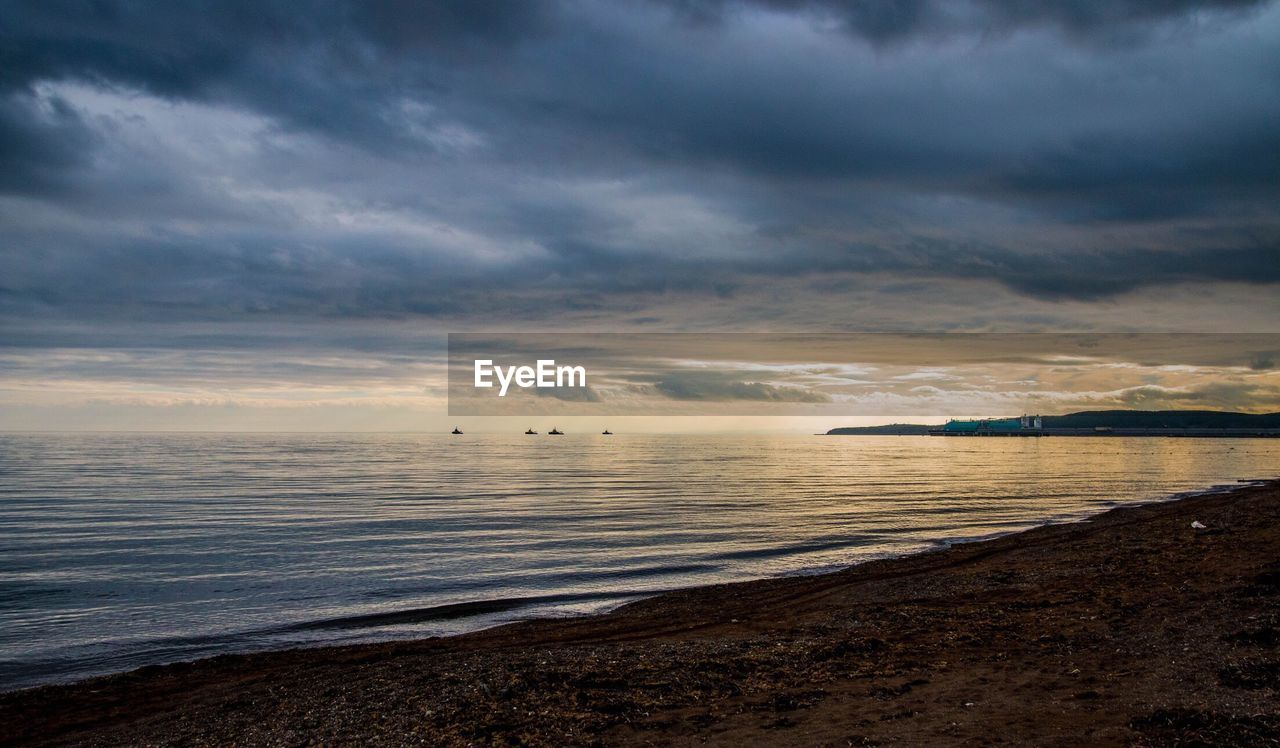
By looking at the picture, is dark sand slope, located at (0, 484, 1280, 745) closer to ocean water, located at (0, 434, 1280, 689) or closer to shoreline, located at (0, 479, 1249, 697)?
shoreline, located at (0, 479, 1249, 697)

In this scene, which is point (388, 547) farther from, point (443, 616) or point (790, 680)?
point (790, 680)

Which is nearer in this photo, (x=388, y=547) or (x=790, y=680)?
(x=790, y=680)

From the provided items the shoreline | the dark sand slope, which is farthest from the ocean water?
the dark sand slope

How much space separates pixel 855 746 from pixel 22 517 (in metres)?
52.8

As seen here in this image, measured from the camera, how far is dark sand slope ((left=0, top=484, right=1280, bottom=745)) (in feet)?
35.9

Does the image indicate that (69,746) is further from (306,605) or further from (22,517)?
(22,517)

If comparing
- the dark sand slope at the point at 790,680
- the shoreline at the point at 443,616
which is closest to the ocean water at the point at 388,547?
the shoreline at the point at 443,616

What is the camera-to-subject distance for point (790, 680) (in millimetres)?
13352

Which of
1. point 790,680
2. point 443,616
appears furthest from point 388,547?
point 790,680

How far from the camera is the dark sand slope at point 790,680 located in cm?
1094

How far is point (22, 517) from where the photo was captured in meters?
45.7

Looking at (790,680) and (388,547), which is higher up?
(790,680)

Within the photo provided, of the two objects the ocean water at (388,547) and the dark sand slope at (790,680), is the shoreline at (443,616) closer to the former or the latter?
the ocean water at (388,547)

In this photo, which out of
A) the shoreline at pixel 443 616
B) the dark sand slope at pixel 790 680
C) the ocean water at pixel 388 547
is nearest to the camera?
the dark sand slope at pixel 790 680
